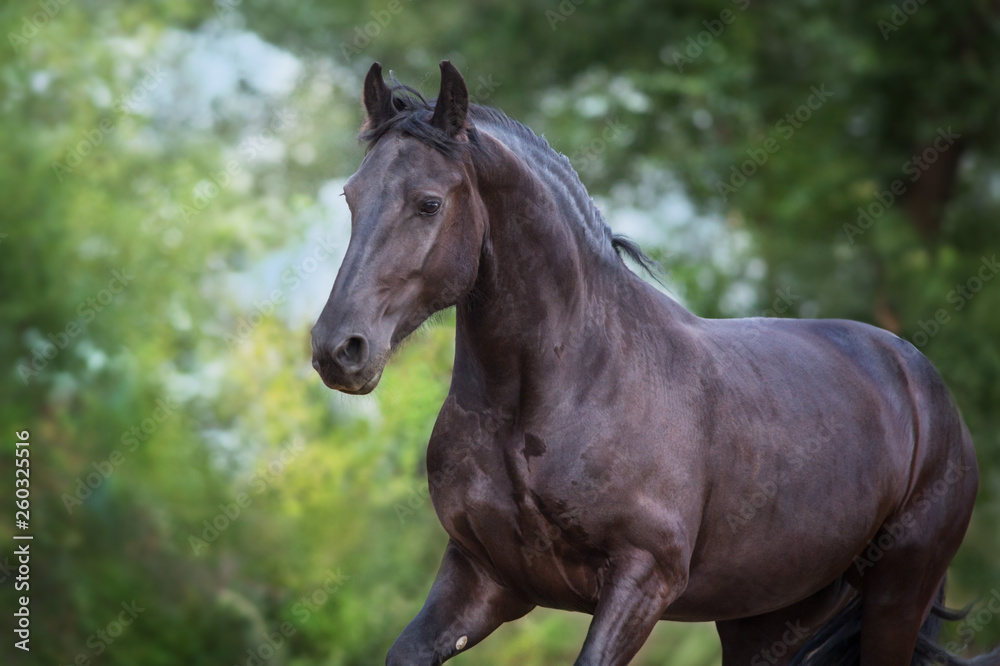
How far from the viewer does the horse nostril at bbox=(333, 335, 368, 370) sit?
2.79 meters

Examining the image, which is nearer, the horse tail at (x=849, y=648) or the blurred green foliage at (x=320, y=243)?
the horse tail at (x=849, y=648)

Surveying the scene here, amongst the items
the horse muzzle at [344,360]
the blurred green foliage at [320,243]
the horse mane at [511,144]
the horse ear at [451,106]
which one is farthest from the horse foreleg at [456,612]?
the blurred green foliage at [320,243]

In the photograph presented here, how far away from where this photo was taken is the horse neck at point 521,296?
10.7ft

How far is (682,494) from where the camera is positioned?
3.35 meters

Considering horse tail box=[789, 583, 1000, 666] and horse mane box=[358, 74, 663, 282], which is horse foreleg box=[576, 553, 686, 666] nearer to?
horse mane box=[358, 74, 663, 282]

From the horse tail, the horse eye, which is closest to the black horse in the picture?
the horse eye

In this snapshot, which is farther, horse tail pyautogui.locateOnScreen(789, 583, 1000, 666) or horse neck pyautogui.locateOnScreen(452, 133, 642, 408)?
horse tail pyautogui.locateOnScreen(789, 583, 1000, 666)

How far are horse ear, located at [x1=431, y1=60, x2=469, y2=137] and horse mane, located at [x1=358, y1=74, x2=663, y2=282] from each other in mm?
28

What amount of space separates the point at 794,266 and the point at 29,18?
8.55 meters

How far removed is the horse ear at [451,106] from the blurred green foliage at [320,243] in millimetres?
5496

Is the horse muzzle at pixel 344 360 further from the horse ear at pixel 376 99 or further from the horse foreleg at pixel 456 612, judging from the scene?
the horse foreleg at pixel 456 612

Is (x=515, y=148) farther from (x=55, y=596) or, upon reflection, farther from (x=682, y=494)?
(x=55, y=596)

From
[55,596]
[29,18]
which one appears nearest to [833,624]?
[55,596]

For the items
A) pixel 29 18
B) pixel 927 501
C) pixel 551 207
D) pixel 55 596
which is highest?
pixel 551 207
